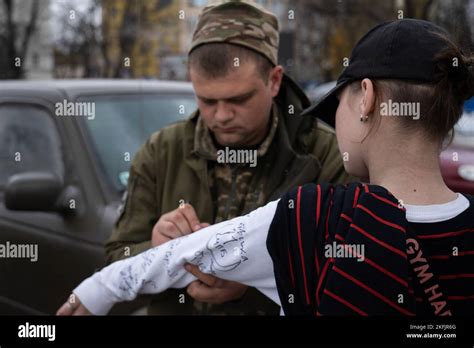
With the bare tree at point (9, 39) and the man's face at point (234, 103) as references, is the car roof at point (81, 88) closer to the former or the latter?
the man's face at point (234, 103)

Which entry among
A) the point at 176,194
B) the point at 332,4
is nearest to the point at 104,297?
the point at 176,194

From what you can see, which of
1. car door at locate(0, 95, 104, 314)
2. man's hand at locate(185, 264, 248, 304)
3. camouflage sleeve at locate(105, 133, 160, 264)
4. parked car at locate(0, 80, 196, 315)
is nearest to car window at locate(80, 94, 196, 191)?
parked car at locate(0, 80, 196, 315)

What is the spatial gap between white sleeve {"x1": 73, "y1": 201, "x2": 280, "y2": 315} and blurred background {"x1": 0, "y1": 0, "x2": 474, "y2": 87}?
742 cm

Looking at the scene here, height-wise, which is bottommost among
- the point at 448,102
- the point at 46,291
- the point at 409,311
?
the point at 46,291

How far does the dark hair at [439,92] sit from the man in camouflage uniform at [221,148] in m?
0.66

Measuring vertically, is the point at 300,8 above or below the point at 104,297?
above

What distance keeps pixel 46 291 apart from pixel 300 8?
16.1 m

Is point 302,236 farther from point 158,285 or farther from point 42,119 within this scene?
point 42,119

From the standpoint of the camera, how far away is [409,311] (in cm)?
133

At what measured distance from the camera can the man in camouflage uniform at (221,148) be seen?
6.84ft
